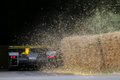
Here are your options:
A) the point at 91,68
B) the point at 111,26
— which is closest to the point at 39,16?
the point at 111,26

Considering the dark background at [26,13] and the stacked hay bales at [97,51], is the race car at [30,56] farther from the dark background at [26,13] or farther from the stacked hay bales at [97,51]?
the dark background at [26,13]

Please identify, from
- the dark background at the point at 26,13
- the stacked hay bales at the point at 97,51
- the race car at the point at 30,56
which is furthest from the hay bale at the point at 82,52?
the dark background at the point at 26,13

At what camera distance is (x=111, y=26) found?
66.1 feet

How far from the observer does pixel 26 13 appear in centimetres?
2441

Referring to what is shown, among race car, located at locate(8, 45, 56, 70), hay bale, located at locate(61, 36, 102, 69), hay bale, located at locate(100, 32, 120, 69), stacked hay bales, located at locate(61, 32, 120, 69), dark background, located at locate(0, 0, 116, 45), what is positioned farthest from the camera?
dark background, located at locate(0, 0, 116, 45)

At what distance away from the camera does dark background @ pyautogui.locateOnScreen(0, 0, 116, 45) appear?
23094 mm

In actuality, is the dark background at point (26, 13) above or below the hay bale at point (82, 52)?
above

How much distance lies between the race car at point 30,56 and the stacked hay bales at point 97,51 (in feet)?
3.50

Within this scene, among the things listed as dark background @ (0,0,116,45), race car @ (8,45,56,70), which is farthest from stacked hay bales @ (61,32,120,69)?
dark background @ (0,0,116,45)

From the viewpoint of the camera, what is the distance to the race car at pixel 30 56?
12914mm

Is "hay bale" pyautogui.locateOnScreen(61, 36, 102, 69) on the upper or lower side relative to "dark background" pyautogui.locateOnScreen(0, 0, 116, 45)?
lower

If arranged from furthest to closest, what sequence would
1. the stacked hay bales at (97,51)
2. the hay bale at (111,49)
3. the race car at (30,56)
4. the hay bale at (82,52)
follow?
the race car at (30,56)
the hay bale at (82,52)
the stacked hay bales at (97,51)
the hay bale at (111,49)

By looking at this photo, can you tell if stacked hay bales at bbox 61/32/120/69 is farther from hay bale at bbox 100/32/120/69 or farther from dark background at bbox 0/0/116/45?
dark background at bbox 0/0/116/45

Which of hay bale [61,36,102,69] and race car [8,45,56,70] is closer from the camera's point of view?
hay bale [61,36,102,69]
